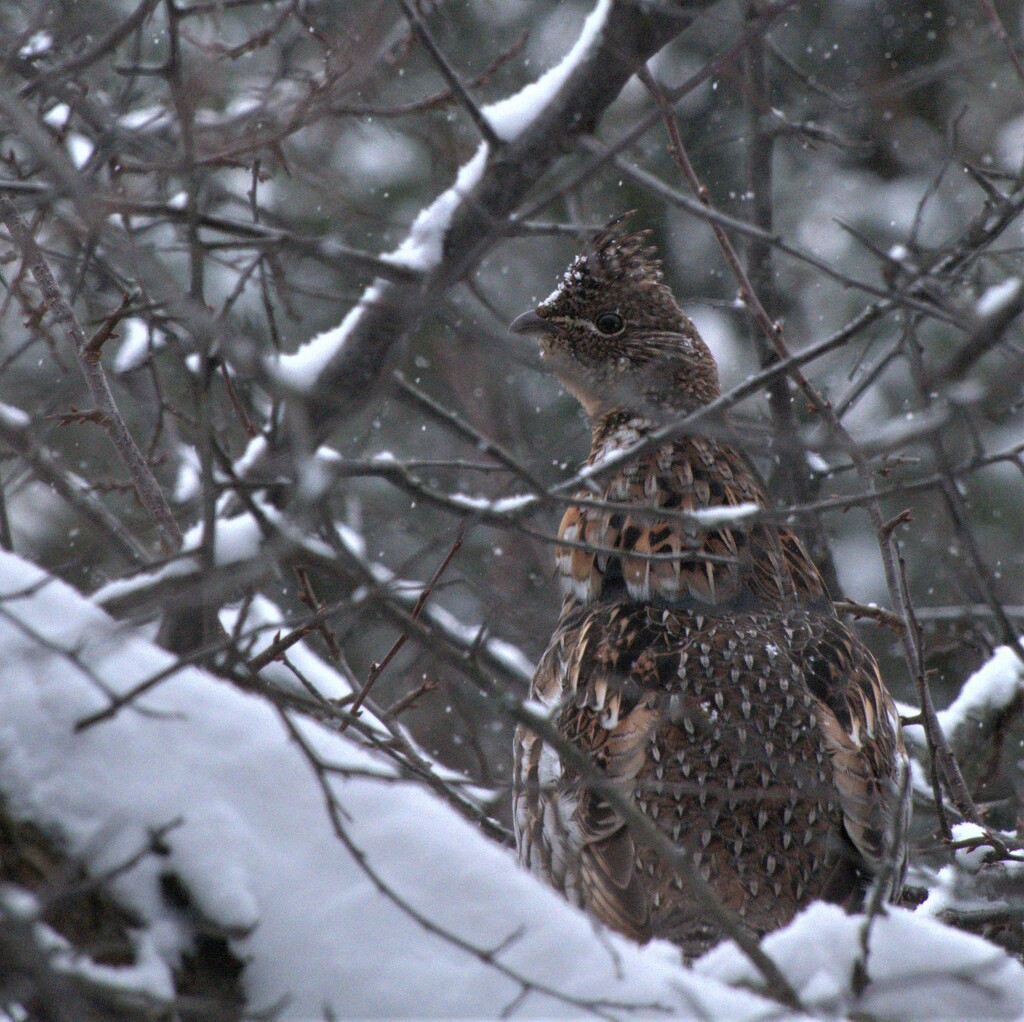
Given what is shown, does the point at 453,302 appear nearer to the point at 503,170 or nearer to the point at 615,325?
the point at 503,170

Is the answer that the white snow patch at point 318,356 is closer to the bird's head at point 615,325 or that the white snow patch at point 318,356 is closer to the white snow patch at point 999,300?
the white snow patch at point 999,300

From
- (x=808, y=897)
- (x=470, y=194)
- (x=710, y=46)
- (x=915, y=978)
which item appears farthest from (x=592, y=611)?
(x=710, y=46)

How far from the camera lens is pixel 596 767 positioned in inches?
146

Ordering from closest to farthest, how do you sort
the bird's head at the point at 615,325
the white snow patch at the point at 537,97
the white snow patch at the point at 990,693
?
1. the white snow patch at the point at 537,97
2. the white snow patch at the point at 990,693
3. the bird's head at the point at 615,325

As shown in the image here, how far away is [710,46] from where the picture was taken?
1085 cm

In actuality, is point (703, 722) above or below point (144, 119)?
below

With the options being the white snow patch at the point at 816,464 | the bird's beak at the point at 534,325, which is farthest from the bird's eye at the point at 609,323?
the white snow patch at the point at 816,464

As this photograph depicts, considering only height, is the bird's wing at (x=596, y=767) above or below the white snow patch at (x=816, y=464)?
below

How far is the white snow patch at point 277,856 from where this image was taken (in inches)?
83.4

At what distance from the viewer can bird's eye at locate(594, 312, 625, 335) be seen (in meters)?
5.46

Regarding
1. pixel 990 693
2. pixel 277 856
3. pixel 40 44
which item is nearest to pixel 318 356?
pixel 277 856

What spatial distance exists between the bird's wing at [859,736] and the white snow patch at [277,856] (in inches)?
55.4

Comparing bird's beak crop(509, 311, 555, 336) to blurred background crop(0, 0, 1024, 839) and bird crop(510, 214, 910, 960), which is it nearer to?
blurred background crop(0, 0, 1024, 839)

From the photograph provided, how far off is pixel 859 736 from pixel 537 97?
2.26 meters
